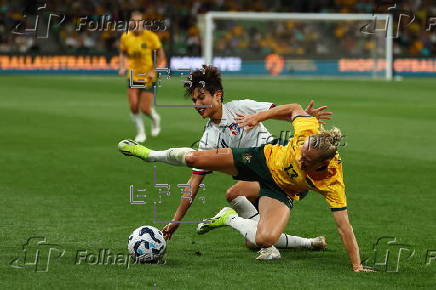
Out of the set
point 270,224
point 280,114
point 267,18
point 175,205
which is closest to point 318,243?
point 270,224

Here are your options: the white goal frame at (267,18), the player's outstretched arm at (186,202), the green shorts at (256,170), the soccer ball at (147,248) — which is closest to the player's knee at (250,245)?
the green shorts at (256,170)

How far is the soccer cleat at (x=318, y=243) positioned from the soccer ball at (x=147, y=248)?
1.39m

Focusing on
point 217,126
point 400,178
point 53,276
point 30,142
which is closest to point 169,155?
point 217,126

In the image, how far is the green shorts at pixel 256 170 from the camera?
24.1 feet

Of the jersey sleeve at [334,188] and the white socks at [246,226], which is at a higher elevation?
the jersey sleeve at [334,188]

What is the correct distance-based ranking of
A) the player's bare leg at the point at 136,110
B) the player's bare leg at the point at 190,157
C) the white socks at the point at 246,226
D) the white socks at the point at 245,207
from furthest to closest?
the player's bare leg at the point at 136,110, the white socks at the point at 245,207, the white socks at the point at 246,226, the player's bare leg at the point at 190,157

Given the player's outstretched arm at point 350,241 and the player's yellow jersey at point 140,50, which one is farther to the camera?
the player's yellow jersey at point 140,50

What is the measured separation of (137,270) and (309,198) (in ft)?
13.2

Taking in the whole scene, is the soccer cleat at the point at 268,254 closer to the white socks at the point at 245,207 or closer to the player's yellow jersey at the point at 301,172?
the player's yellow jersey at the point at 301,172

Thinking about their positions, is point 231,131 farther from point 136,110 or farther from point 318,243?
point 136,110

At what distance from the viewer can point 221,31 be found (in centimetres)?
3744

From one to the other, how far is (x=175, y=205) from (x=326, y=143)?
358cm

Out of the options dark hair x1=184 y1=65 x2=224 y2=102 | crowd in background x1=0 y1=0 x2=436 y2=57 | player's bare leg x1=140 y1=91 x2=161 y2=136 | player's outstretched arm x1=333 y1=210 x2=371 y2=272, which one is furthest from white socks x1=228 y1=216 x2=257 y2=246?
crowd in background x1=0 y1=0 x2=436 y2=57

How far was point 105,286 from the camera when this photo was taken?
6.34 meters
